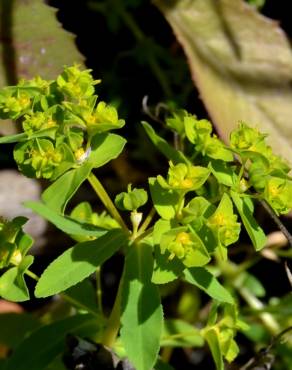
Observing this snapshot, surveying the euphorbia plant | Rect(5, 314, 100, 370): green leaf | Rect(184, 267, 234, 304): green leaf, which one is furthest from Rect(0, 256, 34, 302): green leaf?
Rect(184, 267, 234, 304): green leaf

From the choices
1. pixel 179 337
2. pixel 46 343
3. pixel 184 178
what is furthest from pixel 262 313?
pixel 184 178

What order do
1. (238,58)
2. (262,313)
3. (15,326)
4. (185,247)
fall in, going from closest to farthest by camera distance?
(185,247)
(15,326)
(262,313)
(238,58)

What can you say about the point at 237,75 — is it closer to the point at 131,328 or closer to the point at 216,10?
the point at 216,10

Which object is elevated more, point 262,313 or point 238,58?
point 238,58

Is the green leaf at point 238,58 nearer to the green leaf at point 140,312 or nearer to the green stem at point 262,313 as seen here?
the green stem at point 262,313

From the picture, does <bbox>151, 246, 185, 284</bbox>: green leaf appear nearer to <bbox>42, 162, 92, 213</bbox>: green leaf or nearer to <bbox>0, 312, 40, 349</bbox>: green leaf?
<bbox>42, 162, 92, 213</bbox>: green leaf

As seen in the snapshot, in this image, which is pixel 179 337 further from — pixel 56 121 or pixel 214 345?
pixel 56 121
